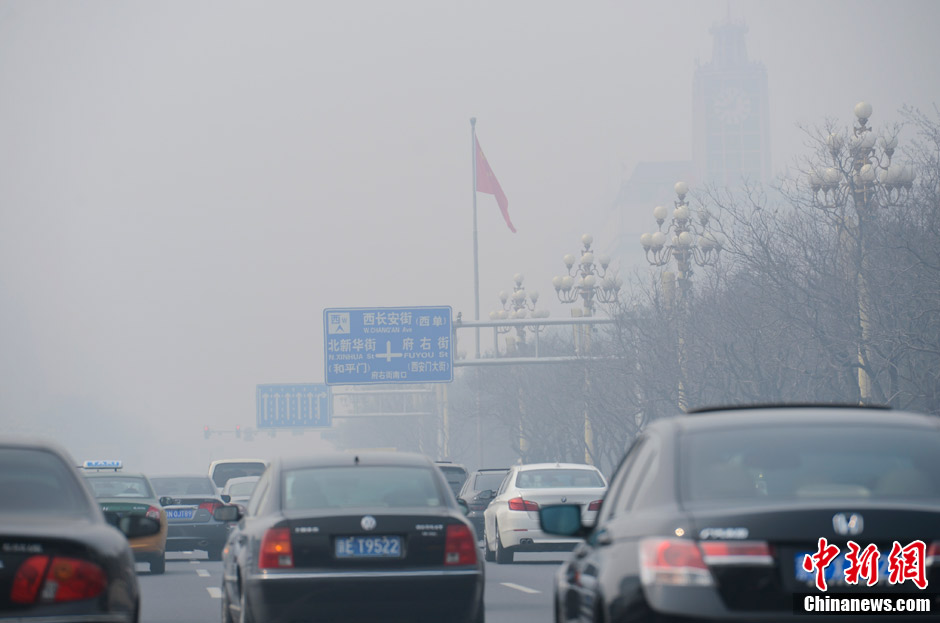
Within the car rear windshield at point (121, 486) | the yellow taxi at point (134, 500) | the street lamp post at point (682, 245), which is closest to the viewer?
the yellow taxi at point (134, 500)

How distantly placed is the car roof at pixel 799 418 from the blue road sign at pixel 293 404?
305 feet

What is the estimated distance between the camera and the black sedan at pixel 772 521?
19.3 ft

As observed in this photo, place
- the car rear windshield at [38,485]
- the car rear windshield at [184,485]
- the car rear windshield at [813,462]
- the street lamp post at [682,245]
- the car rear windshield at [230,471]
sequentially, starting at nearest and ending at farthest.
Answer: the car rear windshield at [813,462] → the car rear windshield at [38,485] → the car rear windshield at [184,485] → the car rear windshield at [230,471] → the street lamp post at [682,245]

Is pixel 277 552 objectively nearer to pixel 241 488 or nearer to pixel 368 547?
pixel 368 547

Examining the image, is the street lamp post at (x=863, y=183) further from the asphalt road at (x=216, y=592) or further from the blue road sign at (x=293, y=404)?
the blue road sign at (x=293, y=404)

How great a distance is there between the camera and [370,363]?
54.5m

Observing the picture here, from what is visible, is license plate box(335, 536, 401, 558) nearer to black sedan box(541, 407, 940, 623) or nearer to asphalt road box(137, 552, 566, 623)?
black sedan box(541, 407, 940, 623)

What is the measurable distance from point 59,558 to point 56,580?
0.09 meters

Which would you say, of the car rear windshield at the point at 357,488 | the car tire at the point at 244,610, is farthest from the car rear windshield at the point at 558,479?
the car tire at the point at 244,610

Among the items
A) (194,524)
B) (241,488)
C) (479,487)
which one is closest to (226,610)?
(194,524)

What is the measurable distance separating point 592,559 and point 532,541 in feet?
60.1

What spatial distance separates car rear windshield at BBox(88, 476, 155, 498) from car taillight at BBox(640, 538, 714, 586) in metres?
18.6

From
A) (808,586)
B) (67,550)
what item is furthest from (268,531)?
(808,586)

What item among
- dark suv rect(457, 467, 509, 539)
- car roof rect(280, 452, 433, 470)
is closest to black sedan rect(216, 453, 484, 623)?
car roof rect(280, 452, 433, 470)
